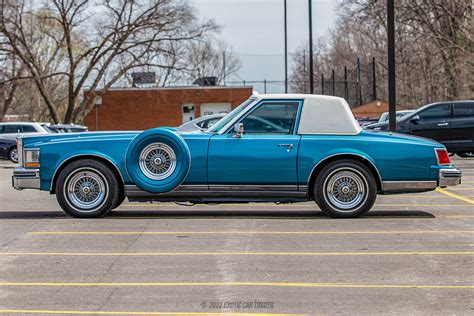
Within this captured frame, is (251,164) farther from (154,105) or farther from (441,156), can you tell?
(154,105)

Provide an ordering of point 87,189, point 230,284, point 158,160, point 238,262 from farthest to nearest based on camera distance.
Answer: point 87,189 < point 158,160 < point 238,262 < point 230,284

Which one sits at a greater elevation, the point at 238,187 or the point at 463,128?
the point at 463,128

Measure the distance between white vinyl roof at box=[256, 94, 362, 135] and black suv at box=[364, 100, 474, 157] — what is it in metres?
13.5

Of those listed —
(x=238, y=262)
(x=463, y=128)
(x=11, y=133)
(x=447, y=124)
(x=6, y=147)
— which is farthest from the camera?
(x=11, y=133)

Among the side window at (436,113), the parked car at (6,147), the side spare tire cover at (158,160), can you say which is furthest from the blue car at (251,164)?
the parked car at (6,147)

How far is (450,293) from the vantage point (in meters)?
7.05

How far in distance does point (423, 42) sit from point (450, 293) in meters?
51.0

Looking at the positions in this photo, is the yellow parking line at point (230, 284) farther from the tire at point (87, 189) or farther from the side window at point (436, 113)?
the side window at point (436, 113)

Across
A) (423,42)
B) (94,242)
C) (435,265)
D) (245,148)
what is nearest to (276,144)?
(245,148)

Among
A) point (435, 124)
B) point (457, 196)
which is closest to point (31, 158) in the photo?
point (457, 196)

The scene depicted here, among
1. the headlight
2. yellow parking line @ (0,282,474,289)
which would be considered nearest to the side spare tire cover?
the headlight

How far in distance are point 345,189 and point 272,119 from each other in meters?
1.36

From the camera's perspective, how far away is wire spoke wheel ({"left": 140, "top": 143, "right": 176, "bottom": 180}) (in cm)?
1130

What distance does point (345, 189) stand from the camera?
11.5m
